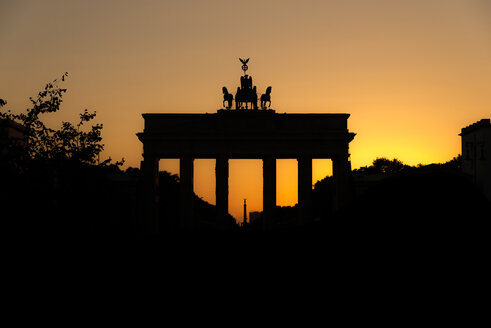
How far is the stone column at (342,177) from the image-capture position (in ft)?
294

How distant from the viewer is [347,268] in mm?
2373

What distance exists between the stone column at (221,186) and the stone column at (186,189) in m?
3.17

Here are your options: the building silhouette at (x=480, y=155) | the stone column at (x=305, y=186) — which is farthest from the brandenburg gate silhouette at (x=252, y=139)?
the building silhouette at (x=480, y=155)

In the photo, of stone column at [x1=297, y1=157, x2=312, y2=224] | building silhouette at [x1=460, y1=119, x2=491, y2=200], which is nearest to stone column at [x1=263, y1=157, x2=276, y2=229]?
stone column at [x1=297, y1=157, x2=312, y2=224]

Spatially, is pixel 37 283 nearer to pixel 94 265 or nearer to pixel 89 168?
pixel 94 265

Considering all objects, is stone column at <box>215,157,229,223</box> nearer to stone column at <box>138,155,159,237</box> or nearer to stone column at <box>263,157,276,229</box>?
stone column at <box>263,157,276,229</box>

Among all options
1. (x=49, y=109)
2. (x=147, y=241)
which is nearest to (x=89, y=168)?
(x=49, y=109)

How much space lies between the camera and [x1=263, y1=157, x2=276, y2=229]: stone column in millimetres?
90938

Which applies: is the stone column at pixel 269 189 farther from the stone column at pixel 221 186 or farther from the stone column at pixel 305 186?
the stone column at pixel 221 186

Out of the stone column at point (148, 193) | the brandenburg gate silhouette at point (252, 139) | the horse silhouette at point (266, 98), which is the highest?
the horse silhouette at point (266, 98)

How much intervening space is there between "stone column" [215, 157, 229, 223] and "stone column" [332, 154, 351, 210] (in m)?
13.2

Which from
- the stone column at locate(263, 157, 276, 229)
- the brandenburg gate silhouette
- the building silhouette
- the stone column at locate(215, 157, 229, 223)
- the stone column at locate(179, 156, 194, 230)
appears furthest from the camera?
the stone column at locate(215, 157, 229, 223)

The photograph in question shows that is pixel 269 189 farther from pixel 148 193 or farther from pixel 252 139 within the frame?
pixel 148 193

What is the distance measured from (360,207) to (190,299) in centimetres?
64
